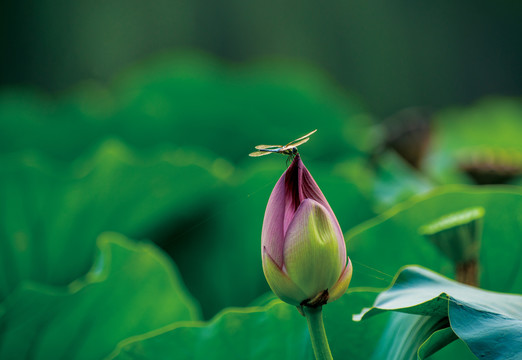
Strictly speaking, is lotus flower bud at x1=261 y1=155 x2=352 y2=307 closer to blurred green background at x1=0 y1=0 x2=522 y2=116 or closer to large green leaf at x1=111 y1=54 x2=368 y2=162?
large green leaf at x1=111 y1=54 x2=368 y2=162

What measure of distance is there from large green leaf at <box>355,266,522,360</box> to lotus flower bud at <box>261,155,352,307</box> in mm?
33

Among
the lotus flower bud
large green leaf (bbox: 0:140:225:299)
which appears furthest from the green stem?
large green leaf (bbox: 0:140:225:299)

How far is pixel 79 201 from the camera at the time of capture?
0.52m

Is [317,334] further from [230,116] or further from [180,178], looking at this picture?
[230,116]

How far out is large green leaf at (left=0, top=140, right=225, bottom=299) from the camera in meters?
0.50

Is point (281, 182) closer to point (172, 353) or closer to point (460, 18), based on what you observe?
point (172, 353)

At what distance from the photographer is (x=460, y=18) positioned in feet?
10.9

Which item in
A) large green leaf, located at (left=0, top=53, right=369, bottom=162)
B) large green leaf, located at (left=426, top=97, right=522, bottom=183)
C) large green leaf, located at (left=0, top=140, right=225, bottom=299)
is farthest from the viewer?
large green leaf, located at (left=426, top=97, right=522, bottom=183)

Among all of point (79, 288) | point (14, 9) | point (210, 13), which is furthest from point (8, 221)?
point (210, 13)

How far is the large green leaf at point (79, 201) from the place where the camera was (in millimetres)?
496

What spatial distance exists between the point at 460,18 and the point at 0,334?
3.38m

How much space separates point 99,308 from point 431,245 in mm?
221

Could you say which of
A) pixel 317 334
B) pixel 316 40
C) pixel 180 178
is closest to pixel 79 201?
pixel 180 178

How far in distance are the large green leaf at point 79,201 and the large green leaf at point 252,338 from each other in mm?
232
